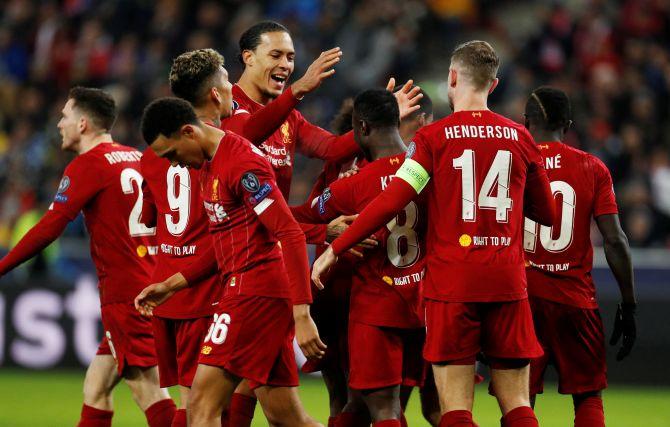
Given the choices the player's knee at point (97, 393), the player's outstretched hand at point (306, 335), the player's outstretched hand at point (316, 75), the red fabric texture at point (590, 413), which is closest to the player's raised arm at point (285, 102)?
the player's outstretched hand at point (316, 75)

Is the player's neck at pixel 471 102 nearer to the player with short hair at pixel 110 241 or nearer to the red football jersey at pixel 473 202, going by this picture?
the red football jersey at pixel 473 202

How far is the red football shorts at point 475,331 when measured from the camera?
6.32 meters

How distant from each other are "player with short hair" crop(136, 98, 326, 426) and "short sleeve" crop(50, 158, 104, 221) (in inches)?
72.4

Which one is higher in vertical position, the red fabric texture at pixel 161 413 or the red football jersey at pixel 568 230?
the red football jersey at pixel 568 230

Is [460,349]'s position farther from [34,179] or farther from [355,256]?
[34,179]

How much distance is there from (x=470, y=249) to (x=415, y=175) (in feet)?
1.61

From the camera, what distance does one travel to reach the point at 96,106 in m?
8.30

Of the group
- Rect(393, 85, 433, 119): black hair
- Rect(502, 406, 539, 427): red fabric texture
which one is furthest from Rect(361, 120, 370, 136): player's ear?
Rect(502, 406, 539, 427): red fabric texture

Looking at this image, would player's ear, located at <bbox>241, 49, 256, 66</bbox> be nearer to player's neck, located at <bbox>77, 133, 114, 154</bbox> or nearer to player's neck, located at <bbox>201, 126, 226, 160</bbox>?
player's neck, located at <bbox>77, 133, 114, 154</bbox>

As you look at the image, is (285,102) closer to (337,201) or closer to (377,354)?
(337,201)

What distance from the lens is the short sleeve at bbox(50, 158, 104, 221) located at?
7.91m

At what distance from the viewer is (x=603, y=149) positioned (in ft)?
50.6

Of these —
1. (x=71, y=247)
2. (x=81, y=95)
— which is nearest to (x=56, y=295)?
(x=71, y=247)

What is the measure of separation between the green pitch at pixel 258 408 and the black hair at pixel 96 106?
2940 mm
